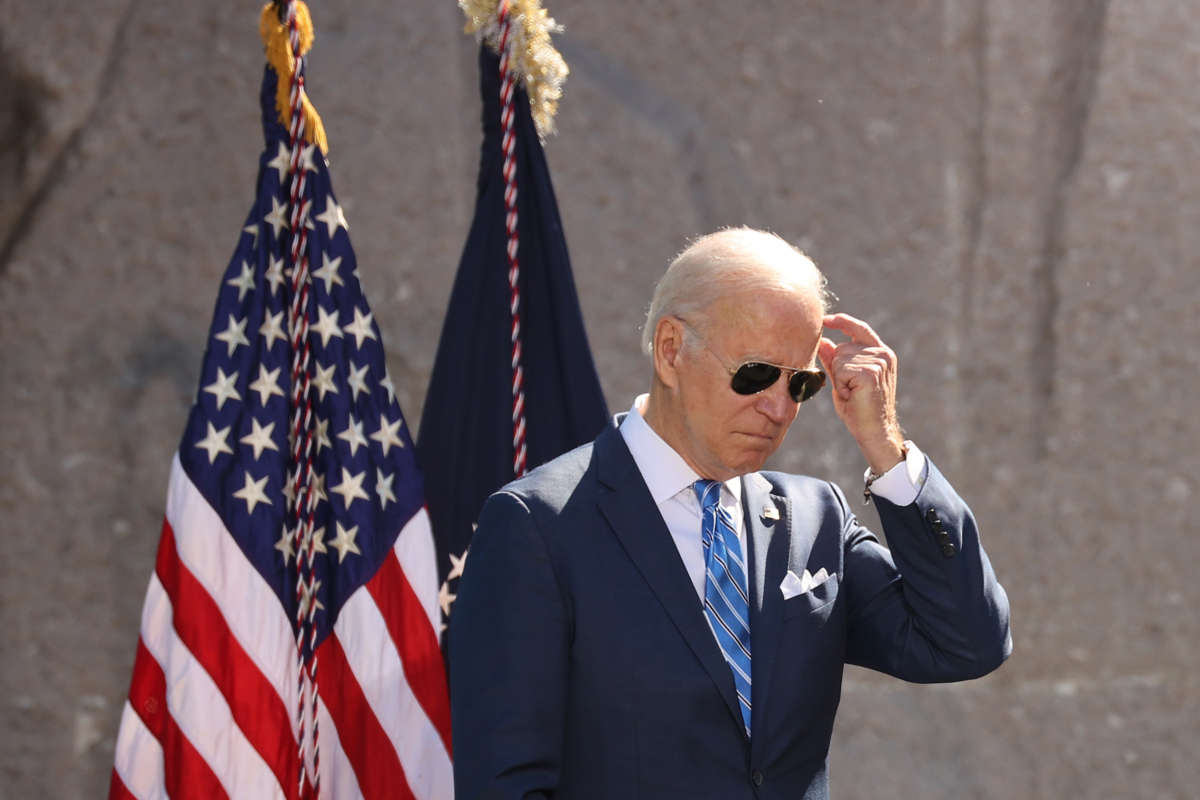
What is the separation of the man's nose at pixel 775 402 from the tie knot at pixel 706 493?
0.43 ft

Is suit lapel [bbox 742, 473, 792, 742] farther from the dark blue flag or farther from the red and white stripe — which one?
the red and white stripe

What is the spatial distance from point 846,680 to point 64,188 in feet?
7.26

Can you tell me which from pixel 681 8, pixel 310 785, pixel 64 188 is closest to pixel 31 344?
pixel 64 188

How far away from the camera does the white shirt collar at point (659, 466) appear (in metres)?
1.75

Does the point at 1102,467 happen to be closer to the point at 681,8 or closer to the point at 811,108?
the point at 811,108

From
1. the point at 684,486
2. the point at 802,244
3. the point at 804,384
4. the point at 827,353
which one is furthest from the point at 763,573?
the point at 802,244

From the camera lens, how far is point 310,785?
90.5 inches

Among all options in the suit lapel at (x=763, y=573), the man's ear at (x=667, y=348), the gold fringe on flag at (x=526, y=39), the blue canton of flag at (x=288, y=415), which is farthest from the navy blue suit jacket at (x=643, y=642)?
the gold fringe on flag at (x=526, y=39)

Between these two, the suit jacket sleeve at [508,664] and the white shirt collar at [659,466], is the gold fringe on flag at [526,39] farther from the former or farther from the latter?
the suit jacket sleeve at [508,664]

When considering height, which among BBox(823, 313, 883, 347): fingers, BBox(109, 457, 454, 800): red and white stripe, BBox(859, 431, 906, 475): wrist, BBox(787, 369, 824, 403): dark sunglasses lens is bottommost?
BBox(109, 457, 454, 800): red and white stripe

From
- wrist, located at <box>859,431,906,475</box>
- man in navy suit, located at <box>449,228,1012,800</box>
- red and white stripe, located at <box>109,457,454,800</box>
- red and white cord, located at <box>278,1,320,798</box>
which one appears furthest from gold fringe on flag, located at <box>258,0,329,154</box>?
wrist, located at <box>859,431,906,475</box>

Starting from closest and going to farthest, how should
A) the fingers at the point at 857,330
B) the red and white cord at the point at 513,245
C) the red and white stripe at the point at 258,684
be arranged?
the fingers at the point at 857,330, the red and white stripe at the point at 258,684, the red and white cord at the point at 513,245

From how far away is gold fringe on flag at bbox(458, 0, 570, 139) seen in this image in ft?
7.74

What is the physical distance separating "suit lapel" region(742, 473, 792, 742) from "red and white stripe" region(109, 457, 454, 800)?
79 centimetres
